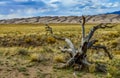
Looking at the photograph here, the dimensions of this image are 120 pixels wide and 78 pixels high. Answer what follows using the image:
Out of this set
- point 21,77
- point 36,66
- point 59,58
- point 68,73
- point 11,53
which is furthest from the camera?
point 11,53

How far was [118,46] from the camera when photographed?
33.4 meters

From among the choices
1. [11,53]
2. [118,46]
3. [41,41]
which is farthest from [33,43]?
[11,53]

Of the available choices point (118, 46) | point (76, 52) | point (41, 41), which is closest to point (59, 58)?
point (76, 52)

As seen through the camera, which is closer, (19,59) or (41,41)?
(19,59)

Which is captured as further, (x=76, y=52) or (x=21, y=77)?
(x=76, y=52)

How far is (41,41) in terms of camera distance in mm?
37719

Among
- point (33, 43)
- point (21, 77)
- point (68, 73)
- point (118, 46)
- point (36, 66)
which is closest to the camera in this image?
point (21, 77)

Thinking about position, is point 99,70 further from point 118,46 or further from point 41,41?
point 41,41

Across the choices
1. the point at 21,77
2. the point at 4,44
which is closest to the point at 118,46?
the point at 4,44

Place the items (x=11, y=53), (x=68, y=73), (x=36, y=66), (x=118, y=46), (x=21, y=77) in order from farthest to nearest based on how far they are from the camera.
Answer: (x=118, y=46) < (x=11, y=53) < (x=36, y=66) < (x=68, y=73) < (x=21, y=77)

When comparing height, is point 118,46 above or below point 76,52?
below

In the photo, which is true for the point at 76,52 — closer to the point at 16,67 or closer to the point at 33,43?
the point at 16,67

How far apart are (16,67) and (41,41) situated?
1959 centimetres

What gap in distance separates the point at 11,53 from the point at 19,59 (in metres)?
2.01
